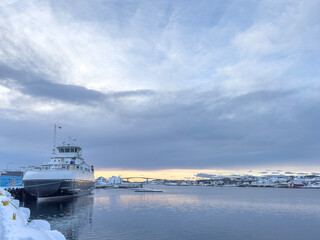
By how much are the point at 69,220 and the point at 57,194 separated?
30965mm

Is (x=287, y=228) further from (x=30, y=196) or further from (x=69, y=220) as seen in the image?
(x=30, y=196)

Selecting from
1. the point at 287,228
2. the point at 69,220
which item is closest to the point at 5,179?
the point at 69,220

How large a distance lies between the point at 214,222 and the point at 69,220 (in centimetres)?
2049

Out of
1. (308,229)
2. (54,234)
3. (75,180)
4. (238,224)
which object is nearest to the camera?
(54,234)

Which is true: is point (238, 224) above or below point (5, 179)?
below

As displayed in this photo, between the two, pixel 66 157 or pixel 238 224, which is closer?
pixel 238 224

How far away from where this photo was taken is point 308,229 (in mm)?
33250

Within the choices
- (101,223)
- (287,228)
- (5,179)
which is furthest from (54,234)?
(5,179)

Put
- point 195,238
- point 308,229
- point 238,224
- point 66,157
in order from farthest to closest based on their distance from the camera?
point 66,157, point 238,224, point 308,229, point 195,238

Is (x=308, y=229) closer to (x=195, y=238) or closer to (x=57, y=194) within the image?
(x=195, y=238)

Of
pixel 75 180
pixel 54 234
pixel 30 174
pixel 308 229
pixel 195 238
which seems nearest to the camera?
pixel 54 234

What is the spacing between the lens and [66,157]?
83.6 m

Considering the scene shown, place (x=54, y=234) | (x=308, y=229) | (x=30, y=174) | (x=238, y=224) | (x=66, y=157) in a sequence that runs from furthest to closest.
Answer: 1. (x=66, y=157)
2. (x=30, y=174)
3. (x=238, y=224)
4. (x=308, y=229)
5. (x=54, y=234)

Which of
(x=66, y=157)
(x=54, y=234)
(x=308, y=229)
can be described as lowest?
(x=308, y=229)
